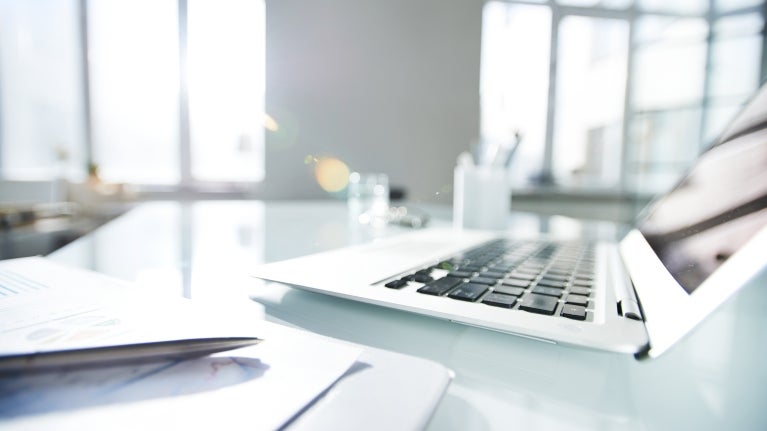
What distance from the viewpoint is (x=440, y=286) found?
1.14ft

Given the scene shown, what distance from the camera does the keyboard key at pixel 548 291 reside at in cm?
34

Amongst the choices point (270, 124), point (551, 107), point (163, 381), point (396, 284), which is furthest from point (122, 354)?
point (551, 107)

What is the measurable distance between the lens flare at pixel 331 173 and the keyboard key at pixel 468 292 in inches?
107

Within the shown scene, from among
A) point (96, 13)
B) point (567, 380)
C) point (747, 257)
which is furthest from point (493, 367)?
point (96, 13)

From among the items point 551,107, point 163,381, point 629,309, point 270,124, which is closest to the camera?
point 163,381

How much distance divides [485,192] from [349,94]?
2.34 meters

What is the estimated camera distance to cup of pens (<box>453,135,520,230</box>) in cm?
91

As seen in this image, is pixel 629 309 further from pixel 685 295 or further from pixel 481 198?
pixel 481 198

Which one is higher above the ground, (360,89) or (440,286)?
(360,89)

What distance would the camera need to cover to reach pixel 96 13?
3.35 meters

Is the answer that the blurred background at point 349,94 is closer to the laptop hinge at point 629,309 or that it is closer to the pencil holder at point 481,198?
the pencil holder at point 481,198

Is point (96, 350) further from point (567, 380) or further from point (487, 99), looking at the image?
point (487, 99)

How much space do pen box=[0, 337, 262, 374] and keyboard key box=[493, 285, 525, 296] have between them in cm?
21

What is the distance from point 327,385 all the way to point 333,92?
9.85 ft
